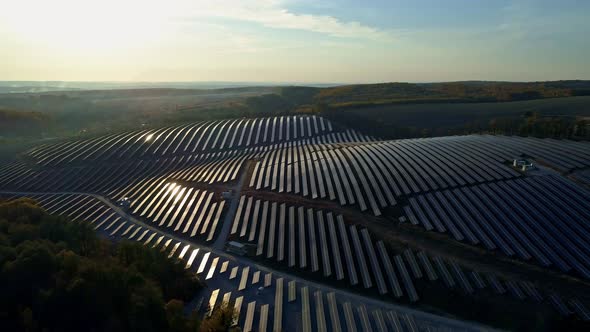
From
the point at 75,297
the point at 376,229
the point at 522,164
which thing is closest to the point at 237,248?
the point at 376,229

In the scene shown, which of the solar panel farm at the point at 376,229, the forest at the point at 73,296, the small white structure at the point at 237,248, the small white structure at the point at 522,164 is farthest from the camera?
the small white structure at the point at 522,164

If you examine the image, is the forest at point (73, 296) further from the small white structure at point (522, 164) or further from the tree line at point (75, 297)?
the small white structure at point (522, 164)

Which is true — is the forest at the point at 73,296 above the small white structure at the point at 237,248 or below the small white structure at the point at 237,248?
above

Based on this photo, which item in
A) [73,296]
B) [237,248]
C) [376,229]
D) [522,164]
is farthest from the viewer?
[522,164]

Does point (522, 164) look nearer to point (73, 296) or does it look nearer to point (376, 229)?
point (376, 229)

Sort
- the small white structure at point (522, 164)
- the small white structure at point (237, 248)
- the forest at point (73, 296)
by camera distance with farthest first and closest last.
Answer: the small white structure at point (522, 164)
the small white structure at point (237, 248)
the forest at point (73, 296)

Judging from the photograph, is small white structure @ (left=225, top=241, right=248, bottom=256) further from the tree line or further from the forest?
the tree line

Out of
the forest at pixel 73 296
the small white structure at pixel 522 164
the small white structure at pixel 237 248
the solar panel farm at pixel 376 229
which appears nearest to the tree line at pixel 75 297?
the forest at pixel 73 296

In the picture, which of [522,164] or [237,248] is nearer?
[237,248]

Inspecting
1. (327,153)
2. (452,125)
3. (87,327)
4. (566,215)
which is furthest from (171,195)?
(452,125)
